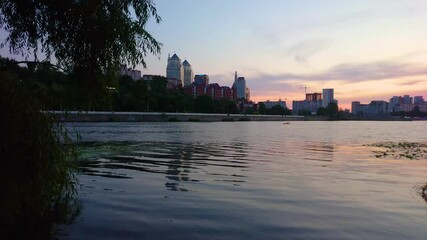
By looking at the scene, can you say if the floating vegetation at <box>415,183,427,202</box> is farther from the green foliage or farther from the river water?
the green foliage

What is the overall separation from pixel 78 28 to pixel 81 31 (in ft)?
0.32

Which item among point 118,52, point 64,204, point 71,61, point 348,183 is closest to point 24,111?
point 71,61

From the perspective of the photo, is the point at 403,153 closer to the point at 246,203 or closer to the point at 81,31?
the point at 246,203

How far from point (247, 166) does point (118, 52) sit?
20271 millimetres

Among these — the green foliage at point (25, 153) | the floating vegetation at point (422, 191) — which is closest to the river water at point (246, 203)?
the floating vegetation at point (422, 191)

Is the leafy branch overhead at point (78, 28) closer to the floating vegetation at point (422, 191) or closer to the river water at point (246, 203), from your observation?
the river water at point (246, 203)

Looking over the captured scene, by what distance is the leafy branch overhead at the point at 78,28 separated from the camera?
29.1 feet

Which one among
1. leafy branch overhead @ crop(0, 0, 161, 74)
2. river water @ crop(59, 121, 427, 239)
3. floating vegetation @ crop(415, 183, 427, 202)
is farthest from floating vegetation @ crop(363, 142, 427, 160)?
leafy branch overhead @ crop(0, 0, 161, 74)

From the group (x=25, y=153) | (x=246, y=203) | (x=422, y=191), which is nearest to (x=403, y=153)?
(x=422, y=191)

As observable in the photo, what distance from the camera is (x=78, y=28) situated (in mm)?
8992

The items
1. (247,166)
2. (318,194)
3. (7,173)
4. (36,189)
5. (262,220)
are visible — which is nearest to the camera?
(7,173)

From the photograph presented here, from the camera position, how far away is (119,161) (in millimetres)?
30656

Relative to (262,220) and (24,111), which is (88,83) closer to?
(24,111)

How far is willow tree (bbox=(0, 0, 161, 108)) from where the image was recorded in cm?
889
